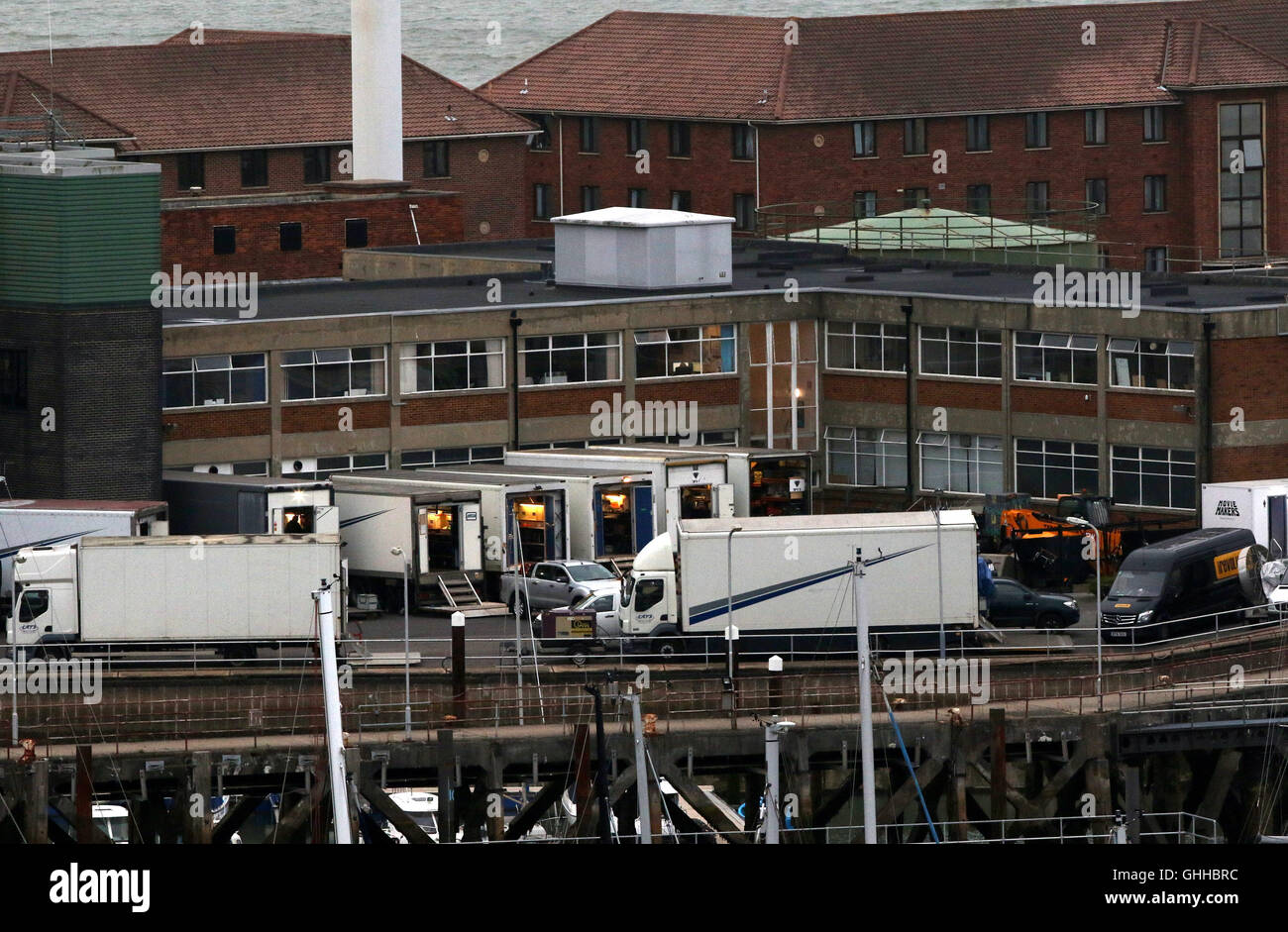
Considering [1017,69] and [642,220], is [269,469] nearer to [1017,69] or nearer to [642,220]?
[642,220]

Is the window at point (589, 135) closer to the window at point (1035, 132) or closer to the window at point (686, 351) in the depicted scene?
the window at point (1035, 132)

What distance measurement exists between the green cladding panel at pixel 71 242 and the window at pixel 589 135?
190ft

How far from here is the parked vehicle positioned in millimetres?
48250

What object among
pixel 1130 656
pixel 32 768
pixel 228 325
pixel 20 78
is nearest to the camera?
pixel 32 768

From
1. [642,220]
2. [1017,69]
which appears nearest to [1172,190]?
[1017,69]

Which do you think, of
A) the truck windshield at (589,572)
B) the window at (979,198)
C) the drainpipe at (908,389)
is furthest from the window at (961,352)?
the window at (979,198)

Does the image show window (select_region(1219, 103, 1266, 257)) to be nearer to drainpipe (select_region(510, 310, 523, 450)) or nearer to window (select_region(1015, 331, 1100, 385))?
window (select_region(1015, 331, 1100, 385))

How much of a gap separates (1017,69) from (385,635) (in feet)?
209

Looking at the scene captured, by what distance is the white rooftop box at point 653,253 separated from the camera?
2613 inches

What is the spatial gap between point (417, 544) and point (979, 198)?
57.4 metres

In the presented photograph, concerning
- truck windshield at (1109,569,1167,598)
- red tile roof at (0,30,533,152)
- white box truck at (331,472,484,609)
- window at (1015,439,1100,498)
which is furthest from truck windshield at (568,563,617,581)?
red tile roof at (0,30,533,152)

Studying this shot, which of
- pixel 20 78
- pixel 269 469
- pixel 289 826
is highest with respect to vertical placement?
pixel 20 78

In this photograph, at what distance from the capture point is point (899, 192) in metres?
104

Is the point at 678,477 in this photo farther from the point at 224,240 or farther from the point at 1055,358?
the point at 224,240
